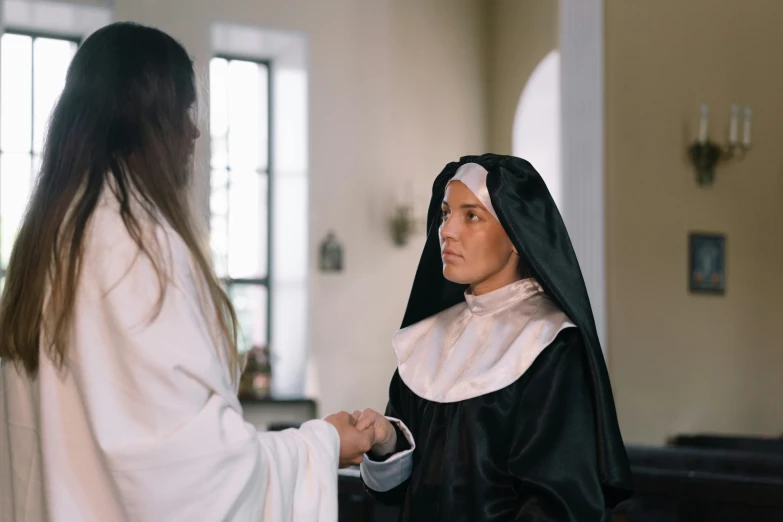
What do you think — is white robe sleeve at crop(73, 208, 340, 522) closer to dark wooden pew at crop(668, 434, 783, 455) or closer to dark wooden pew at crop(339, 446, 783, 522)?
dark wooden pew at crop(339, 446, 783, 522)

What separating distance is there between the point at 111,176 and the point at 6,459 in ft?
2.16

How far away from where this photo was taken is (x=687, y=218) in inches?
285

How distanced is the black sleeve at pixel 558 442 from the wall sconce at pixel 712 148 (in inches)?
205

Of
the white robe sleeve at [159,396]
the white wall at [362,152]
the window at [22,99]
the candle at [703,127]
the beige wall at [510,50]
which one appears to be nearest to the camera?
the white robe sleeve at [159,396]

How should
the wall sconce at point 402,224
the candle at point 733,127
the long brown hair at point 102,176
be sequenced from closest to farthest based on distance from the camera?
the long brown hair at point 102,176
the candle at point 733,127
the wall sconce at point 402,224

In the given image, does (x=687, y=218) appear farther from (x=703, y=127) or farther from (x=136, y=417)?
(x=136, y=417)

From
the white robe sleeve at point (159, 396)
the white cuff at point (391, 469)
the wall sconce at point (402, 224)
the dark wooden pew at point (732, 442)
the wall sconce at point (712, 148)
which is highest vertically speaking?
the wall sconce at point (712, 148)

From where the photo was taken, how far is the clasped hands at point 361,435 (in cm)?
241

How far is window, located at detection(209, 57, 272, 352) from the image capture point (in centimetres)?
1095

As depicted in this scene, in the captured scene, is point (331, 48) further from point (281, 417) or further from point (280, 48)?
point (281, 417)

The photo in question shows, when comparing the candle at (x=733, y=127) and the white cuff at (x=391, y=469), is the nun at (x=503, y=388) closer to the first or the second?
the white cuff at (x=391, y=469)

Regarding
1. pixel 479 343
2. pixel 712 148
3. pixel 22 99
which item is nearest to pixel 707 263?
pixel 712 148

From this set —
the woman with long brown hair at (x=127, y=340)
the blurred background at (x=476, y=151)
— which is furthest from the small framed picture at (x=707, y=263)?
the woman with long brown hair at (x=127, y=340)

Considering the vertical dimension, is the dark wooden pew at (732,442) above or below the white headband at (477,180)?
below
